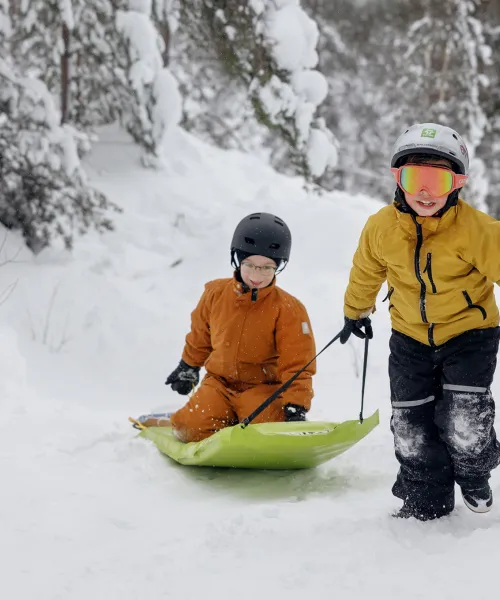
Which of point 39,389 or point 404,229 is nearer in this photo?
point 404,229

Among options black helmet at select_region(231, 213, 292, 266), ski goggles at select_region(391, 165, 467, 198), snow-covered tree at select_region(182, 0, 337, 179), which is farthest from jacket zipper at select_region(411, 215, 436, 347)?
snow-covered tree at select_region(182, 0, 337, 179)

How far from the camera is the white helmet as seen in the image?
2.69 m

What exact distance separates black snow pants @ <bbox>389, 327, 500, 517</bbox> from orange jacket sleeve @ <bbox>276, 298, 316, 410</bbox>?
0.84 meters

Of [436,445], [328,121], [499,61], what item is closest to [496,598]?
[436,445]

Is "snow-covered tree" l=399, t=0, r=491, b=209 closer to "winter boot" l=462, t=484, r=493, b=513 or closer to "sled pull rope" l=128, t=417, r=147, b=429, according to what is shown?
"sled pull rope" l=128, t=417, r=147, b=429

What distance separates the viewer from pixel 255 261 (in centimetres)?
394

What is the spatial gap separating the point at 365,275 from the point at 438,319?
428 millimetres

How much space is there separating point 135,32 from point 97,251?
8.04ft

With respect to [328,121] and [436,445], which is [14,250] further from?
[328,121]

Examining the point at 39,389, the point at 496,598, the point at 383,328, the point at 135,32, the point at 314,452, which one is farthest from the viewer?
the point at 135,32

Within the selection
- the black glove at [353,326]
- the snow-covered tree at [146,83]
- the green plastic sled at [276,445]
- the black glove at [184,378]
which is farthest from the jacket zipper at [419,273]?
the snow-covered tree at [146,83]

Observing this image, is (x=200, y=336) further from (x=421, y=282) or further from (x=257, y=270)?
(x=421, y=282)

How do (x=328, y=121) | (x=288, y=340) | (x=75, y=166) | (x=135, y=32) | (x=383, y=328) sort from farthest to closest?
1. (x=328, y=121)
2. (x=135, y=32)
3. (x=75, y=166)
4. (x=383, y=328)
5. (x=288, y=340)

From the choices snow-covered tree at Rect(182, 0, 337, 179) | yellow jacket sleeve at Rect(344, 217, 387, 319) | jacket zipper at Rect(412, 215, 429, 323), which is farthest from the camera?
snow-covered tree at Rect(182, 0, 337, 179)
